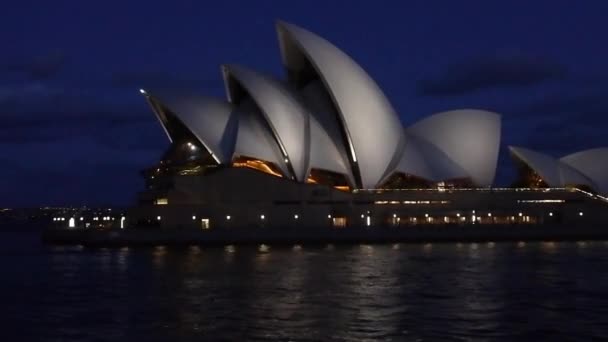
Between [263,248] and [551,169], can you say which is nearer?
[263,248]

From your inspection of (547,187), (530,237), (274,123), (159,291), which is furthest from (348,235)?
(159,291)

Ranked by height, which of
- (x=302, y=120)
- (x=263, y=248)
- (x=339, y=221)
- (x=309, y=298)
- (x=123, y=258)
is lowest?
(x=309, y=298)

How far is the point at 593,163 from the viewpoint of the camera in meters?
66.8

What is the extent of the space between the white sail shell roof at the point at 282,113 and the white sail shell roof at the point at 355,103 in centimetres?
226

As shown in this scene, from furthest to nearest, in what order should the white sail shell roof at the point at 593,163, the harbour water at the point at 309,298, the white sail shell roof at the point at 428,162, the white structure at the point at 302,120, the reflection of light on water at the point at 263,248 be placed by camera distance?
1. the white sail shell roof at the point at 593,163
2. the white sail shell roof at the point at 428,162
3. the white structure at the point at 302,120
4. the reflection of light on water at the point at 263,248
5. the harbour water at the point at 309,298

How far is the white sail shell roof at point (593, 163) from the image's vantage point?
66.0 metres

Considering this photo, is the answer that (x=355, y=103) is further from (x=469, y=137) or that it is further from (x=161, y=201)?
(x=161, y=201)

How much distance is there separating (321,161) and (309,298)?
31189 mm

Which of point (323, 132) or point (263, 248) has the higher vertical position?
point (323, 132)

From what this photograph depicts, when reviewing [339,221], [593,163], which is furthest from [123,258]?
[593,163]

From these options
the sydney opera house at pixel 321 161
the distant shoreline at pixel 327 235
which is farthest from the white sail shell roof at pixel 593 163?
the distant shoreline at pixel 327 235

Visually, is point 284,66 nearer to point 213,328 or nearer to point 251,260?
point 251,260

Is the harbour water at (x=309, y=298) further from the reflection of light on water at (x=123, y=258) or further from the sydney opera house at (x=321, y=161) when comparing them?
the sydney opera house at (x=321, y=161)

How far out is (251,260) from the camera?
A: 3856 cm
